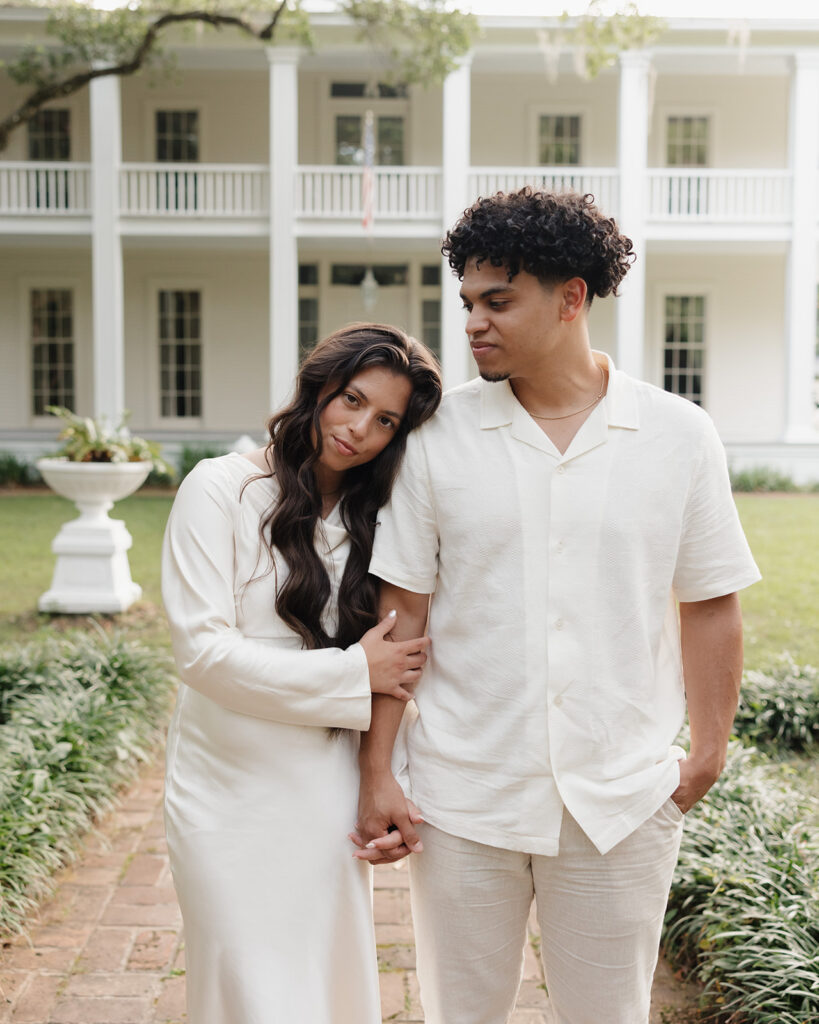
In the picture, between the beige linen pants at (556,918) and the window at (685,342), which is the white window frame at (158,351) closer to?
the window at (685,342)

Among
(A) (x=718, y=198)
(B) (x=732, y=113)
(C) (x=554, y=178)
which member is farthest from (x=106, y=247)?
(B) (x=732, y=113)

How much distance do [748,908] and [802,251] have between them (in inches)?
541

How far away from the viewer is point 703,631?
6.82 ft

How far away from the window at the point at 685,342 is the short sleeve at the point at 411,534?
616 inches

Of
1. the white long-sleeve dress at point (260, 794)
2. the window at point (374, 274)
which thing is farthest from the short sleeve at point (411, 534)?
the window at point (374, 274)

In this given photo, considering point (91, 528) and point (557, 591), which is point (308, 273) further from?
point (557, 591)

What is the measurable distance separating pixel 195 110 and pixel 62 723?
1432 centimetres

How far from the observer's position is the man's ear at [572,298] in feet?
6.32

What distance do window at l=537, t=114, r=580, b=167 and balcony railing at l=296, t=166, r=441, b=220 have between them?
8.37 ft

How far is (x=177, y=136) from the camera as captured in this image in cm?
1675

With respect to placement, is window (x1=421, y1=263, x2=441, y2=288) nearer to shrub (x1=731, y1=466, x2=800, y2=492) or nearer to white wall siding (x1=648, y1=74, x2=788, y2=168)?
white wall siding (x1=648, y1=74, x2=788, y2=168)

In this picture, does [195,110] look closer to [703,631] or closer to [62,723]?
[62,723]

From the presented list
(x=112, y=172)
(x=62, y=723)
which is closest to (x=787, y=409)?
(x=112, y=172)

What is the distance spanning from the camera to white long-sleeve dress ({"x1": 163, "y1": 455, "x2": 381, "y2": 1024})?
199 centimetres
